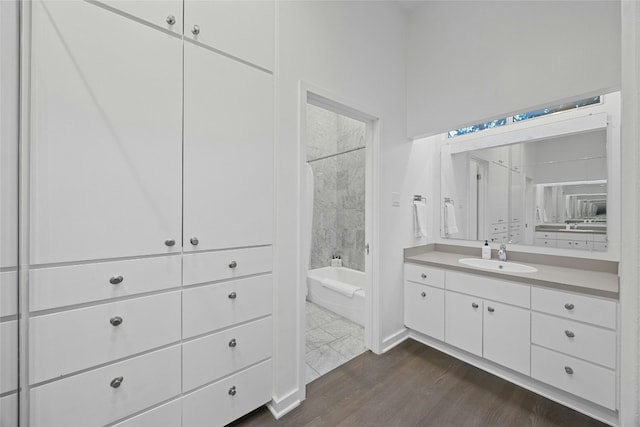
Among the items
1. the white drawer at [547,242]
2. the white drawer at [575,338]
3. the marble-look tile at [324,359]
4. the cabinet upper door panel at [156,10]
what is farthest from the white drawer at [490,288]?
the cabinet upper door panel at [156,10]

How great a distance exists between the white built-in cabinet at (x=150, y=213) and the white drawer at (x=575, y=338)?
5.83 ft

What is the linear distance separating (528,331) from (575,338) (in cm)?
23

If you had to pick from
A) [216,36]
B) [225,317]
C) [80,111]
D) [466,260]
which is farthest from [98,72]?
[466,260]

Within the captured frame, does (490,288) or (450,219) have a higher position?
(450,219)

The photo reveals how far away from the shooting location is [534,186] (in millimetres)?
2154

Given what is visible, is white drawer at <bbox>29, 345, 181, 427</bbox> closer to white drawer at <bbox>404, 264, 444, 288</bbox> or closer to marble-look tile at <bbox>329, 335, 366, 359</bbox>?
marble-look tile at <bbox>329, 335, 366, 359</bbox>

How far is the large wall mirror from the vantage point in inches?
73.0

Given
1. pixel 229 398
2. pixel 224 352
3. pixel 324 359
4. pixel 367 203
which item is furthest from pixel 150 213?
pixel 324 359

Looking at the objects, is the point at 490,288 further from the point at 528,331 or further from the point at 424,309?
the point at 424,309

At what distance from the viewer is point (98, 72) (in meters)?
1.03

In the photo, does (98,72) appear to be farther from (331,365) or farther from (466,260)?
(466,260)

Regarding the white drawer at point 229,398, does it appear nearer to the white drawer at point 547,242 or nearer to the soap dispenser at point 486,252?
the soap dispenser at point 486,252

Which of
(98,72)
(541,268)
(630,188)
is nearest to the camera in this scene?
(630,188)

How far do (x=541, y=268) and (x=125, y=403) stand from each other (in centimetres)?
273
